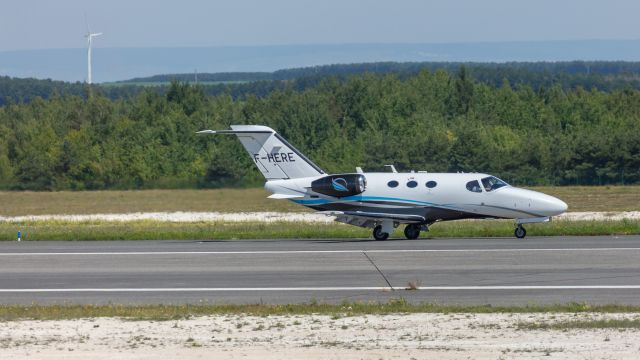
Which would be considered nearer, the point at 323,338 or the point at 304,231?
the point at 323,338

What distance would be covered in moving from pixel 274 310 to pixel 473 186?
14.7m

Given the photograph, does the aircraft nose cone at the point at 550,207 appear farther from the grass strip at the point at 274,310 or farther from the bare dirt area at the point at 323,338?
the bare dirt area at the point at 323,338

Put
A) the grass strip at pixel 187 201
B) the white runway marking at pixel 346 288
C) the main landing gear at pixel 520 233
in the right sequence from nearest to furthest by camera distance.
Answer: the white runway marking at pixel 346 288 < the main landing gear at pixel 520 233 < the grass strip at pixel 187 201

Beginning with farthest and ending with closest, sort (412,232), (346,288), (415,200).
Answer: (412,232)
(415,200)
(346,288)

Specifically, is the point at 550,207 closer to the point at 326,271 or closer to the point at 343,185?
the point at 343,185

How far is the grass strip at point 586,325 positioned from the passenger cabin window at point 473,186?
1520 cm

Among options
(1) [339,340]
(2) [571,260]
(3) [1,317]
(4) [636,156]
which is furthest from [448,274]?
(4) [636,156]

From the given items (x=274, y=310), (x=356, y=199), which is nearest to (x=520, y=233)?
(x=356, y=199)

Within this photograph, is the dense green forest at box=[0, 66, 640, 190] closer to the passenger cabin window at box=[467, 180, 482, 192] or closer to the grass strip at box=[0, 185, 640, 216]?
the grass strip at box=[0, 185, 640, 216]

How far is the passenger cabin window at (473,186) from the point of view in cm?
3222

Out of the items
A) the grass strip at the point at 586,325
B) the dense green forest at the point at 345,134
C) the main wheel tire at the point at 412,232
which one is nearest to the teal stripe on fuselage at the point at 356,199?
the main wheel tire at the point at 412,232

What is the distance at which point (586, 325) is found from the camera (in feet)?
54.7

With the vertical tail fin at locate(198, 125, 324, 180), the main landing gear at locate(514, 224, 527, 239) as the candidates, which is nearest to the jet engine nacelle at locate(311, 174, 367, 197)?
the vertical tail fin at locate(198, 125, 324, 180)

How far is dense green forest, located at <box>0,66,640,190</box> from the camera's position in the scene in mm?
72000
